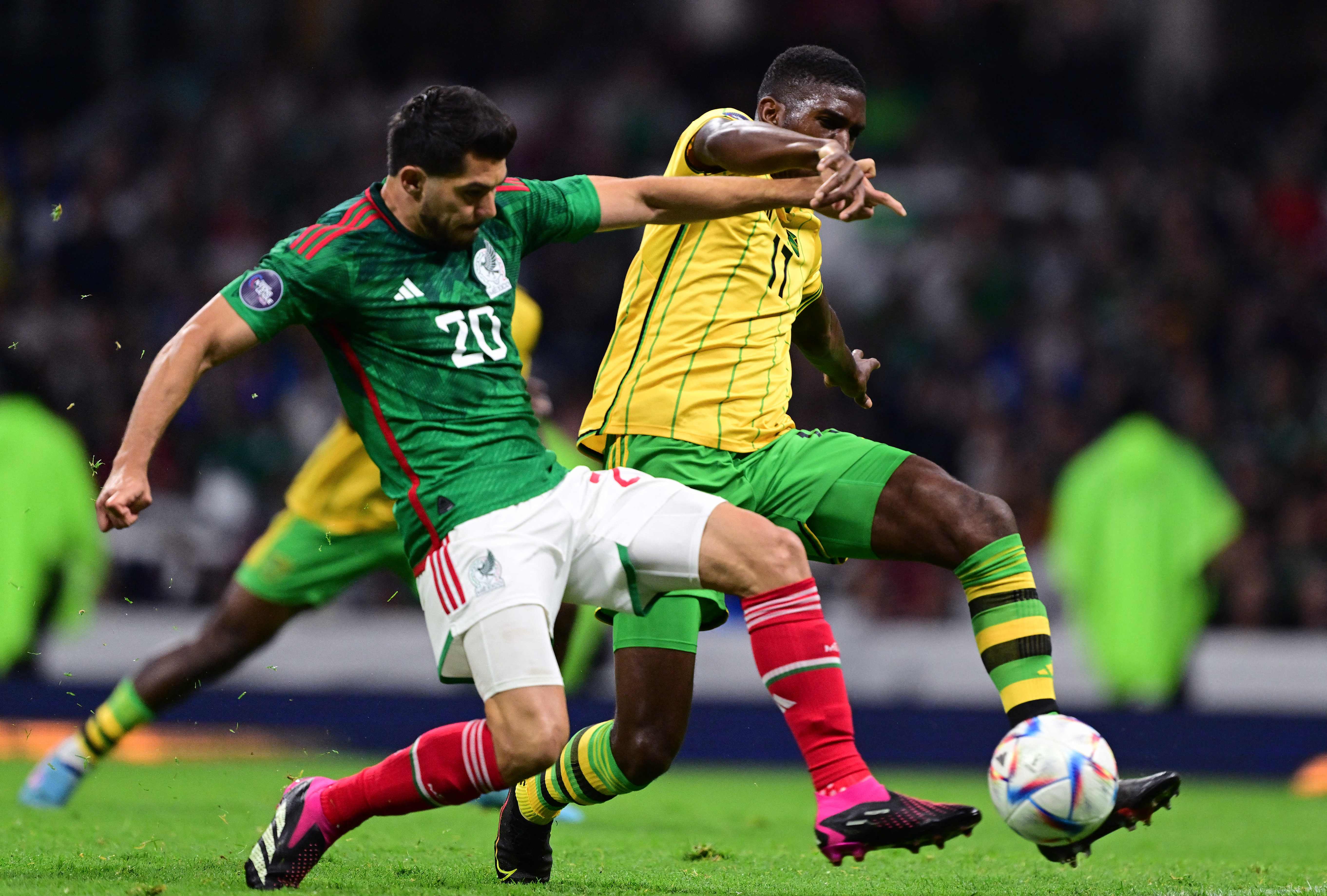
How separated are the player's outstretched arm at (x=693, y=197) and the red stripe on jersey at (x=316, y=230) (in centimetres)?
65

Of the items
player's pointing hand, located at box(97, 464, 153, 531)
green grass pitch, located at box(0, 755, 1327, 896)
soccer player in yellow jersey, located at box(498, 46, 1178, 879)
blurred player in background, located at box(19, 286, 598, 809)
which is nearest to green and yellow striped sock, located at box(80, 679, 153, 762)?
blurred player in background, located at box(19, 286, 598, 809)

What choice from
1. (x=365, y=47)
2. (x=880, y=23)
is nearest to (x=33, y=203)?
(x=365, y=47)

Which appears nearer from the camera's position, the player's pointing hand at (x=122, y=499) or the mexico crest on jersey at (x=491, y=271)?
the player's pointing hand at (x=122, y=499)

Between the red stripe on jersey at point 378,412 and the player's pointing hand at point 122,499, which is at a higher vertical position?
the red stripe on jersey at point 378,412

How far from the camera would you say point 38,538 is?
406 inches

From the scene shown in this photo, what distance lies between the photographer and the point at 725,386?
4680 millimetres

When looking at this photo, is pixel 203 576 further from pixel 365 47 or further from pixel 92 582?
pixel 365 47

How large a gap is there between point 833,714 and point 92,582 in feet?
24.9

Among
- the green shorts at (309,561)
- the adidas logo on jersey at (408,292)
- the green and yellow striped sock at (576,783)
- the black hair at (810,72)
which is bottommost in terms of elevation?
the green and yellow striped sock at (576,783)

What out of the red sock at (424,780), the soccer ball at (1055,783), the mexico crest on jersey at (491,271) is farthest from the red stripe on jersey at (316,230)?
the soccer ball at (1055,783)

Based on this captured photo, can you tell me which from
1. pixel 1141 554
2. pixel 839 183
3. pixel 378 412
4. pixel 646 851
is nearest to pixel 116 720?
pixel 646 851

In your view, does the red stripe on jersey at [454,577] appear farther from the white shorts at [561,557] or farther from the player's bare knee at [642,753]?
the player's bare knee at [642,753]

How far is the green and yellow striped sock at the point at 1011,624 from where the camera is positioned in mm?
4316

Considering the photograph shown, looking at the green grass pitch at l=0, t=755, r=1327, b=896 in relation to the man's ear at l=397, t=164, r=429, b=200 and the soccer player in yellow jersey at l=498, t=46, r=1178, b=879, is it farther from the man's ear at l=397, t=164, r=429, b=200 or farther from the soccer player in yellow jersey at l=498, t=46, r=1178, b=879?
the man's ear at l=397, t=164, r=429, b=200
